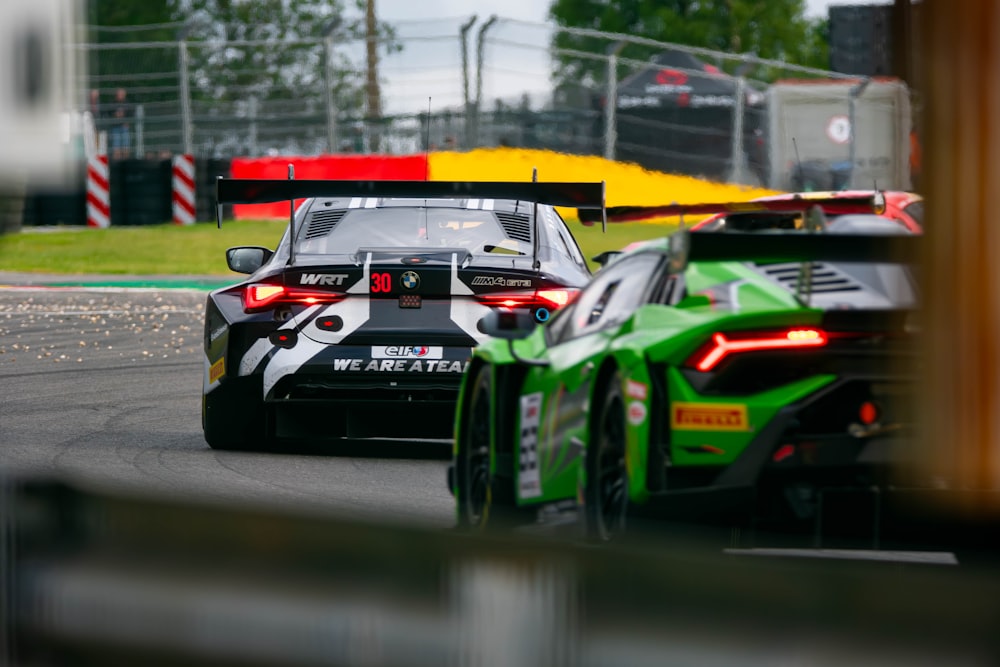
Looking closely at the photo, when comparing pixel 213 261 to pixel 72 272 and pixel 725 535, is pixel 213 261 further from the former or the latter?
pixel 725 535

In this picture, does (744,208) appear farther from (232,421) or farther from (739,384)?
(232,421)

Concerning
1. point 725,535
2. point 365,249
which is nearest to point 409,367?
point 365,249

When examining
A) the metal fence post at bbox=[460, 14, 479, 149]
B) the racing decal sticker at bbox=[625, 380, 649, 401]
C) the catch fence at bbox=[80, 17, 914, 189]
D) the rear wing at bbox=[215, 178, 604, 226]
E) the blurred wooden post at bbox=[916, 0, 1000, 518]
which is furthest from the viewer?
the catch fence at bbox=[80, 17, 914, 189]

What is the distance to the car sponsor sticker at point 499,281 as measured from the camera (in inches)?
388

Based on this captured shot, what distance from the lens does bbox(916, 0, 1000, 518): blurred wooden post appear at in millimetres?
3023

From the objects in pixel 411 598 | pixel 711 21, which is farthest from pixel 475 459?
pixel 411 598

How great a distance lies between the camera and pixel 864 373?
18.6 feet

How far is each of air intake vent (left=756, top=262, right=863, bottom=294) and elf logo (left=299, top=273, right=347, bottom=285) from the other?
407 centimetres

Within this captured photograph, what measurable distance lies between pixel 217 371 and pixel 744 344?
4.90 m

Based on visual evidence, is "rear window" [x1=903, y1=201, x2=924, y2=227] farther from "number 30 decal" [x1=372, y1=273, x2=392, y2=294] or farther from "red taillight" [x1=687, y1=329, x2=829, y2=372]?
"number 30 decal" [x1=372, y1=273, x2=392, y2=294]

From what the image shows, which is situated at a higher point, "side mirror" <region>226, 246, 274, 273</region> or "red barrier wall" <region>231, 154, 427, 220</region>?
"red barrier wall" <region>231, 154, 427, 220</region>

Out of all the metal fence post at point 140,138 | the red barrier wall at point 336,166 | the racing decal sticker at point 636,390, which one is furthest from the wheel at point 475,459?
the metal fence post at point 140,138

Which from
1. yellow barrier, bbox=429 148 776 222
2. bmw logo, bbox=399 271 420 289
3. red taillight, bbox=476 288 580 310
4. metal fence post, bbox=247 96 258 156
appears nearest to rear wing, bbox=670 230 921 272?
red taillight, bbox=476 288 580 310

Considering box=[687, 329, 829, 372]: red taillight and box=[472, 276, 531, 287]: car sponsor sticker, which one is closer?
box=[687, 329, 829, 372]: red taillight
